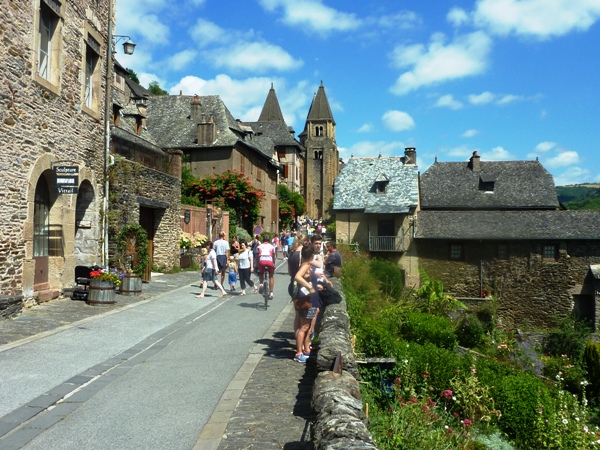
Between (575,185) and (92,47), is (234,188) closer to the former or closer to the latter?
(92,47)

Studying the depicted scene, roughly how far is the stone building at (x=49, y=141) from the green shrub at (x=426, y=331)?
8.81 metres

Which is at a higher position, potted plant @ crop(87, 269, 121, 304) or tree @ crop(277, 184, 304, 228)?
tree @ crop(277, 184, 304, 228)

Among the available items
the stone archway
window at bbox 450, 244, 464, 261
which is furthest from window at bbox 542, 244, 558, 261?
the stone archway

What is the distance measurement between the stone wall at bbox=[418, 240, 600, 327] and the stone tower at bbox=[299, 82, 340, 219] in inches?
2287

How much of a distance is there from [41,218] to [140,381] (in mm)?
7631

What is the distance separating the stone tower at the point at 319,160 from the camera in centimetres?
9538

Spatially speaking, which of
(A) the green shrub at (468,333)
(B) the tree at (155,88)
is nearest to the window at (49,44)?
(A) the green shrub at (468,333)

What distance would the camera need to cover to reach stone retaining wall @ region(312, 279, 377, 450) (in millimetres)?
3689

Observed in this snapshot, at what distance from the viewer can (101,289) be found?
13.3 meters

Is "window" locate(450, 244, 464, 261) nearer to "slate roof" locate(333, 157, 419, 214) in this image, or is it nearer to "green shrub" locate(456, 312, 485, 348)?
"slate roof" locate(333, 157, 419, 214)

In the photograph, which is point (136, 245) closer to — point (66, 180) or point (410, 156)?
point (66, 180)

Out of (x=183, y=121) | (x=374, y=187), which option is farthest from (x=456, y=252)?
(x=183, y=121)

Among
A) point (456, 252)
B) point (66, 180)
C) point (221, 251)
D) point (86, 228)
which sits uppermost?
point (66, 180)

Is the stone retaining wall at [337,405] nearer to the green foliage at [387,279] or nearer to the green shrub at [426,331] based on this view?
the green shrub at [426,331]
